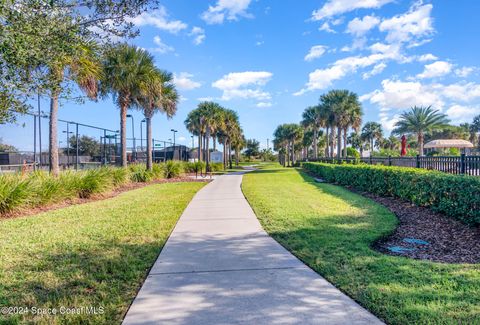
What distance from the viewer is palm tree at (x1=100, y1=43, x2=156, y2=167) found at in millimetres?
18406

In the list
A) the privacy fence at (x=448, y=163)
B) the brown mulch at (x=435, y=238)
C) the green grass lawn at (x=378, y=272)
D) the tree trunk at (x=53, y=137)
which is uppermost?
the tree trunk at (x=53, y=137)

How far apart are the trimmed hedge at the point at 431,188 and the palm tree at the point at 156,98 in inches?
491

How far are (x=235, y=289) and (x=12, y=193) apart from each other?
296 inches

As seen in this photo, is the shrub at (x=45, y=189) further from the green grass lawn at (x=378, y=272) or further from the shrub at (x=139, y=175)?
the shrub at (x=139, y=175)

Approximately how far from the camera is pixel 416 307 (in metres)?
3.20

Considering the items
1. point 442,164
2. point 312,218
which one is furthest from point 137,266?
point 442,164

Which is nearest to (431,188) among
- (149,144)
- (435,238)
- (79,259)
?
(435,238)

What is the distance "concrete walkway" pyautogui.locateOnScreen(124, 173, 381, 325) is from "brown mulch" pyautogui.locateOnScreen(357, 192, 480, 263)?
204 centimetres

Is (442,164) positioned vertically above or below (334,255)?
above

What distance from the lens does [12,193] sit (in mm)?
8656

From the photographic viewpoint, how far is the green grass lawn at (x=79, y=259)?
3.54 metres

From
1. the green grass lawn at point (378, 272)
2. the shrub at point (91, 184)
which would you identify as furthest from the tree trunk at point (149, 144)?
the green grass lawn at point (378, 272)

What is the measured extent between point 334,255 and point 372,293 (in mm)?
1373

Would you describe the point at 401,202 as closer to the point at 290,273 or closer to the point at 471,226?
the point at 471,226
